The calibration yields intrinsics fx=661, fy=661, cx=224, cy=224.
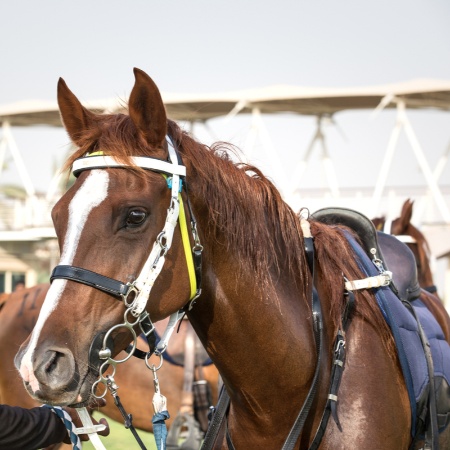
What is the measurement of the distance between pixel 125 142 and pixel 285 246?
766 millimetres

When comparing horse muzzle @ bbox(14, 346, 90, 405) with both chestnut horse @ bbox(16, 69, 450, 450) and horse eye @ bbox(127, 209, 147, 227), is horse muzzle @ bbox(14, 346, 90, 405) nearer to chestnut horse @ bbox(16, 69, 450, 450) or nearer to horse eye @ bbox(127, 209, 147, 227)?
chestnut horse @ bbox(16, 69, 450, 450)

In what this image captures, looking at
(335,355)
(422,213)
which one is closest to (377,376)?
(335,355)

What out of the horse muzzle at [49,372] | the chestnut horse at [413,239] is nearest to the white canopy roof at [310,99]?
the chestnut horse at [413,239]

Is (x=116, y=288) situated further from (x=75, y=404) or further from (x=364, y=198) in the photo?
(x=364, y=198)

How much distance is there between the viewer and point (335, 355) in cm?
252

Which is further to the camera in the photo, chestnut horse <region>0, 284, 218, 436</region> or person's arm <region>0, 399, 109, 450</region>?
chestnut horse <region>0, 284, 218, 436</region>

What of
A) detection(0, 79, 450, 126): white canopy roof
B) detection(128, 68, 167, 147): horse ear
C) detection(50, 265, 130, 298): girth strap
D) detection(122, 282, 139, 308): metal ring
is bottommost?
detection(122, 282, 139, 308): metal ring

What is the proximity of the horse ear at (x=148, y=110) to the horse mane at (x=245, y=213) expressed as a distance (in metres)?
0.04

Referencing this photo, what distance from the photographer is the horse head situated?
1964 millimetres

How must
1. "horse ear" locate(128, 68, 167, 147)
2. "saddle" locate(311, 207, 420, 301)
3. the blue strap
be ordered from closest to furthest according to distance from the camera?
"horse ear" locate(128, 68, 167, 147) < the blue strap < "saddle" locate(311, 207, 420, 301)

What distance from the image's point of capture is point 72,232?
81.3 inches

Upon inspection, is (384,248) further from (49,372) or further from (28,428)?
(49,372)

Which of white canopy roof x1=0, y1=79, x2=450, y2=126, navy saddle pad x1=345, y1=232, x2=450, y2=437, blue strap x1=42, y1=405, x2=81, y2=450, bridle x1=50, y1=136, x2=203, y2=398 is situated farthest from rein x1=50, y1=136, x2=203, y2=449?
white canopy roof x1=0, y1=79, x2=450, y2=126

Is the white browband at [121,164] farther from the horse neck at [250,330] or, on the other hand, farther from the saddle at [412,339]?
the saddle at [412,339]
